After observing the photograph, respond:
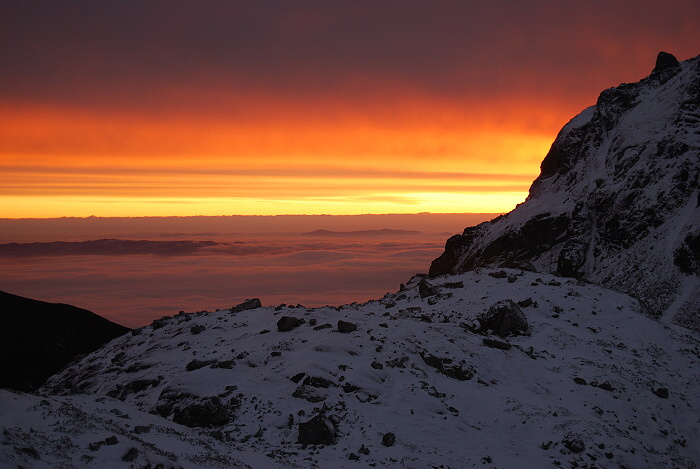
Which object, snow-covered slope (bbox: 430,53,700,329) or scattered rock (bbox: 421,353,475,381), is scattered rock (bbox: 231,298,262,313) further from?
snow-covered slope (bbox: 430,53,700,329)

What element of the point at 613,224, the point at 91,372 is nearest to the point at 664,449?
the point at 91,372

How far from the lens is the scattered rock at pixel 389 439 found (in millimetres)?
18688

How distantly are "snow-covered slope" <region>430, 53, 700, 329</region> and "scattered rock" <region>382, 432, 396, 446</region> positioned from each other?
53032 mm

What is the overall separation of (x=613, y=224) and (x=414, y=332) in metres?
65.4

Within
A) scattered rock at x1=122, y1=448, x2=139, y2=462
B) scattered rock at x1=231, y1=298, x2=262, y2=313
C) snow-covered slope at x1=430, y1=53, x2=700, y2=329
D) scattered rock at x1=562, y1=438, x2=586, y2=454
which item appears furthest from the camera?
snow-covered slope at x1=430, y1=53, x2=700, y2=329

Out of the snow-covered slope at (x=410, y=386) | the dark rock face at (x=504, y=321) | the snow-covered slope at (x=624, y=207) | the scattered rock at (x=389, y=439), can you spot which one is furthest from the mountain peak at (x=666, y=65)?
the scattered rock at (x=389, y=439)

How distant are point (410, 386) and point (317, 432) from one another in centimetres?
566

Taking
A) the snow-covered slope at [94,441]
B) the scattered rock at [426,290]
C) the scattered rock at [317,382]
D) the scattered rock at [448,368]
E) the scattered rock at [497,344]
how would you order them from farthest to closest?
the scattered rock at [426,290] < the scattered rock at [497,344] < the scattered rock at [448,368] < the scattered rock at [317,382] < the snow-covered slope at [94,441]

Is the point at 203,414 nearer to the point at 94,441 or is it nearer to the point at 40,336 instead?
the point at 94,441

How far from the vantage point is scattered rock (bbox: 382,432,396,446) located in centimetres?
1869

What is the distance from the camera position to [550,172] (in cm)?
10831

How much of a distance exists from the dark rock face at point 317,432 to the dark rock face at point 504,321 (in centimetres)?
1530

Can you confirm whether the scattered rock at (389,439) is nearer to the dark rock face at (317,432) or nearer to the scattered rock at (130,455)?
the dark rock face at (317,432)

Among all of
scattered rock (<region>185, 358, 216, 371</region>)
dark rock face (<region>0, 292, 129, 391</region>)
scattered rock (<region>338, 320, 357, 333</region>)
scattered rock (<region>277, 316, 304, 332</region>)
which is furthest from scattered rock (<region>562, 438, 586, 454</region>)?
dark rock face (<region>0, 292, 129, 391</region>)
